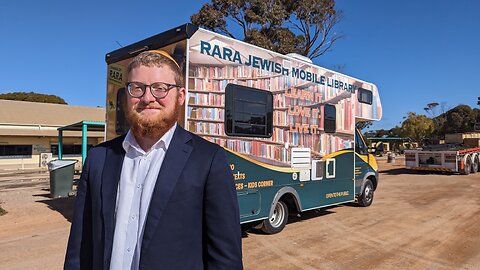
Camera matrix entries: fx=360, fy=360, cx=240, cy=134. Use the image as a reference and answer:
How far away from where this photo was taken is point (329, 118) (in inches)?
300

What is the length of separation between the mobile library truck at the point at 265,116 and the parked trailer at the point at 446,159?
13.3 meters

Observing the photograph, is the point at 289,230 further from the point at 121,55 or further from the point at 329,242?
the point at 121,55

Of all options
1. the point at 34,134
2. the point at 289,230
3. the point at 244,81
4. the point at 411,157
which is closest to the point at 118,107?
the point at 244,81

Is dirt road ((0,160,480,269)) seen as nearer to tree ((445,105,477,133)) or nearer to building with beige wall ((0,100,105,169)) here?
building with beige wall ((0,100,105,169))

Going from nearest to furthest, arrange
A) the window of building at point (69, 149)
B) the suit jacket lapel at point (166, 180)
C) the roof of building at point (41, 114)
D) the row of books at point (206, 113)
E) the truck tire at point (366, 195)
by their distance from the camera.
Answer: the suit jacket lapel at point (166, 180) → the row of books at point (206, 113) → the truck tire at point (366, 195) → the roof of building at point (41, 114) → the window of building at point (69, 149)

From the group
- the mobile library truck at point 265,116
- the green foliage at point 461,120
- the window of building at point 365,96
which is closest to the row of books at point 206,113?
→ the mobile library truck at point 265,116

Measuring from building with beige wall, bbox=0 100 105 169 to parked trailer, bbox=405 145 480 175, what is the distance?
22525 millimetres

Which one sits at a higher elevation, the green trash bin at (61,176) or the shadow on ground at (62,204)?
the green trash bin at (61,176)

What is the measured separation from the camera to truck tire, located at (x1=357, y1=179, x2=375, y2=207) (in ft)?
30.7

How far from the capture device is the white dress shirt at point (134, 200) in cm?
169

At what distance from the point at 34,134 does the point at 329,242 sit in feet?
87.5

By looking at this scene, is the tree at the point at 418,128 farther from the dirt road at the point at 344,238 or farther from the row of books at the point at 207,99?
the row of books at the point at 207,99

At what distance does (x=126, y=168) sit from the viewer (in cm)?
184

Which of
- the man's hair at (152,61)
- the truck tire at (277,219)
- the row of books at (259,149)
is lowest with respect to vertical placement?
the truck tire at (277,219)
